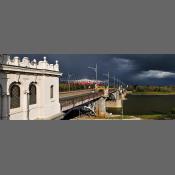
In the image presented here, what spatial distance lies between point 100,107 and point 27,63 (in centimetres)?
323

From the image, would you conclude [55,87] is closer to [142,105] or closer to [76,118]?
[76,118]

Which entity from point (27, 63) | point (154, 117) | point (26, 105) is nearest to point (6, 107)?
point (26, 105)

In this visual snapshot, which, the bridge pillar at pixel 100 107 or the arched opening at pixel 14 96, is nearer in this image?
the arched opening at pixel 14 96

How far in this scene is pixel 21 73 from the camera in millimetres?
9531

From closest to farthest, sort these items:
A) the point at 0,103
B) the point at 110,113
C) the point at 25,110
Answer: the point at 0,103
the point at 25,110
the point at 110,113

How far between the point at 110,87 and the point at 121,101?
72cm

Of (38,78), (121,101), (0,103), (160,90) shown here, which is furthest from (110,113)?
(0,103)

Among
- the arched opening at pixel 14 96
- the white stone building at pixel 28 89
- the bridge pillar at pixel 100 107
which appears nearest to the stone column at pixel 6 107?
the white stone building at pixel 28 89

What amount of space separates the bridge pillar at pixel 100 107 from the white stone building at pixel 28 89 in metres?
1.41

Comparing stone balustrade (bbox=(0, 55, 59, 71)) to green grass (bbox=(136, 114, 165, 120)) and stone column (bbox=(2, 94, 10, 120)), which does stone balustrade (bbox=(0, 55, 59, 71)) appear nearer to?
stone column (bbox=(2, 94, 10, 120))

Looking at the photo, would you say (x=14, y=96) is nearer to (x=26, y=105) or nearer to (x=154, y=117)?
(x=26, y=105)

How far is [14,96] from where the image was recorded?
31.1ft

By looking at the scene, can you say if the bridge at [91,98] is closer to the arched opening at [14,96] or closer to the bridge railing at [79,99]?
the bridge railing at [79,99]

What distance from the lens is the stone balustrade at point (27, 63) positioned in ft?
29.2
